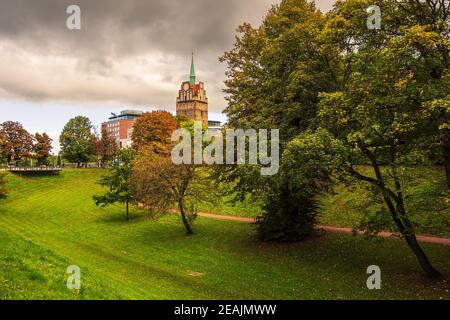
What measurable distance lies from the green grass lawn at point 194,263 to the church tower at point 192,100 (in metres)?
123

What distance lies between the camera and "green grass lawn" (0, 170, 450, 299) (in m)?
14.0

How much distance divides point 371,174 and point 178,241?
21.0 m

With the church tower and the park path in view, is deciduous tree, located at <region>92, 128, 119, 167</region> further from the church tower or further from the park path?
the church tower

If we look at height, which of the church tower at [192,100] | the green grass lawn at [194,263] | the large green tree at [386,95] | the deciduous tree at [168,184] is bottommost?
the green grass lawn at [194,263]

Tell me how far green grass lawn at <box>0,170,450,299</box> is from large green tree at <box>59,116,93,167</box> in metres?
51.1

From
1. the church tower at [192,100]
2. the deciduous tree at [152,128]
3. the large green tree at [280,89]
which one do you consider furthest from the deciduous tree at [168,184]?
the church tower at [192,100]

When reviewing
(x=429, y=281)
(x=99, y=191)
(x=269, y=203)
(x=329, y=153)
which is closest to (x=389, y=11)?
(x=329, y=153)

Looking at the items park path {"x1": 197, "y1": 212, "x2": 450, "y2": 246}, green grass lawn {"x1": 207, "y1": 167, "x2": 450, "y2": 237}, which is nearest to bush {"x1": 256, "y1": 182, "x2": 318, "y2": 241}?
green grass lawn {"x1": 207, "y1": 167, "x2": 450, "y2": 237}

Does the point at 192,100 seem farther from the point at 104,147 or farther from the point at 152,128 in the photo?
the point at 152,128

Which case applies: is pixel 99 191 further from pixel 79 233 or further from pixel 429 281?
pixel 429 281

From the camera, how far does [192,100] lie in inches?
6339

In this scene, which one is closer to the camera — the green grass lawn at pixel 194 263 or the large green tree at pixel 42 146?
the green grass lawn at pixel 194 263

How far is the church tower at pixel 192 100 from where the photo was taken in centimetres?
15990

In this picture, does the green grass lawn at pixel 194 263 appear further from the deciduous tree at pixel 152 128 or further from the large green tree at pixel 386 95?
the deciduous tree at pixel 152 128
